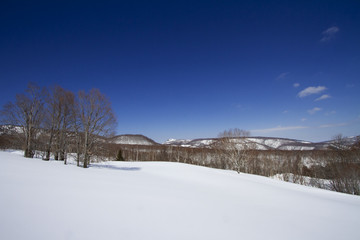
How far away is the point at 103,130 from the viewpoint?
49.9ft

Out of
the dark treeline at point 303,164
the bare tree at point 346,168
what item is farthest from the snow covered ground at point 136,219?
the bare tree at point 346,168

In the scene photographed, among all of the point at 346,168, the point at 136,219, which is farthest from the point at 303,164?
the point at 136,219

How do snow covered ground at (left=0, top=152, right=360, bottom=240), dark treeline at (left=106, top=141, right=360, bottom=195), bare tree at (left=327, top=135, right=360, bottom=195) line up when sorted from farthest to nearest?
dark treeline at (left=106, top=141, right=360, bottom=195)
bare tree at (left=327, top=135, right=360, bottom=195)
snow covered ground at (left=0, top=152, right=360, bottom=240)

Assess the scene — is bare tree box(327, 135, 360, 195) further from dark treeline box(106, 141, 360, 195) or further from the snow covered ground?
the snow covered ground

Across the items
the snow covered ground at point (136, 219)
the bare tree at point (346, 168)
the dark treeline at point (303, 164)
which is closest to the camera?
the snow covered ground at point (136, 219)

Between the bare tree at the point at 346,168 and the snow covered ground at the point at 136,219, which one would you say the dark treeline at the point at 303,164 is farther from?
the snow covered ground at the point at 136,219

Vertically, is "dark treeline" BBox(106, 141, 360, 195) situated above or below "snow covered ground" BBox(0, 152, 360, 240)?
below

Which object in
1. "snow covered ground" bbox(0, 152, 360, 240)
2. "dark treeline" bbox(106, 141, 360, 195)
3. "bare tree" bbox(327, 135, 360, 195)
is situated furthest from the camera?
"dark treeline" bbox(106, 141, 360, 195)

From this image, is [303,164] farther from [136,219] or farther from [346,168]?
[136,219]

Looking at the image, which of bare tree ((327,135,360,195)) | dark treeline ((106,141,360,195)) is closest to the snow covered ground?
dark treeline ((106,141,360,195))

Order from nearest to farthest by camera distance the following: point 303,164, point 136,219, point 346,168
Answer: point 136,219 < point 346,168 < point 303,164

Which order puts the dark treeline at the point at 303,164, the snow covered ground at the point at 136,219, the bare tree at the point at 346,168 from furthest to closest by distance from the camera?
the dark treeline at the point at 303,164 < the bare tree at the point at 346,168 < the snow covered ground at the point at 136,219

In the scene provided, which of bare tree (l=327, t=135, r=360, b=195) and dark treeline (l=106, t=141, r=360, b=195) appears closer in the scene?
bare tree (l=327, t=135, r=360, b=195)

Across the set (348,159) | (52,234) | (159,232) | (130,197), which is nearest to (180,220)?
(159,232)
